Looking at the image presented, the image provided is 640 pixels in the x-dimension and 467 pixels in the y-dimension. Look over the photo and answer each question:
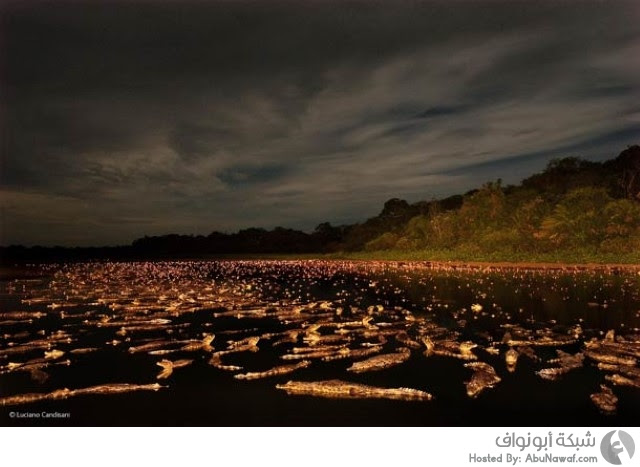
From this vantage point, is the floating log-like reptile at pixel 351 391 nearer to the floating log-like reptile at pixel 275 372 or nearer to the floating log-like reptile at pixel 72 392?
the floating log-like reptile at pixel 275 372

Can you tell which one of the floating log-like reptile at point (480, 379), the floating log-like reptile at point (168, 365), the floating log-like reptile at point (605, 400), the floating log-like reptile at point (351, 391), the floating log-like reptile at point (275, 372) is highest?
the floating log-like reptile at point (168, 365)

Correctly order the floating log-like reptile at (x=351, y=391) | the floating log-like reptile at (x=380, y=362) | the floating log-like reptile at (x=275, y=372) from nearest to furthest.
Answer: the floating log-like reptile at (x=351, y=391) < the floating log-like reptile at (x=275, y=372) < the floating log-like reptile at (x=380, y=362)

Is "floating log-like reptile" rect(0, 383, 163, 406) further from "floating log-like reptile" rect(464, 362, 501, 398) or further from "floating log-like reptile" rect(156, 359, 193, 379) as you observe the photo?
"floating log-like reptile" rect(464, 362, 501, 398)

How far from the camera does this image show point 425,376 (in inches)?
380

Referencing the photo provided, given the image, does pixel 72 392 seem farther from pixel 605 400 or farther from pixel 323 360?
pixel 605 400

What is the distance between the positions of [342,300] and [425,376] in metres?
11.5

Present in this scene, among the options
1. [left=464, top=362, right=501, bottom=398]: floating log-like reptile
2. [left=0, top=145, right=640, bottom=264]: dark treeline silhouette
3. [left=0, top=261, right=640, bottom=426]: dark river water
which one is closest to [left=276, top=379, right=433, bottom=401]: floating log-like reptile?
[left=0, top=261, right=640, bottom=426]: dark river water

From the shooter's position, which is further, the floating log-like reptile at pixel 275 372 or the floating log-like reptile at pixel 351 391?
the floating log-like reptile at pixel 275 372

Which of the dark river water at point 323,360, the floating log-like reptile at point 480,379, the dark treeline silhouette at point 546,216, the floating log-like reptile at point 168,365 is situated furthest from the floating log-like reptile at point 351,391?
the dark treeline silhouette at point 546,216

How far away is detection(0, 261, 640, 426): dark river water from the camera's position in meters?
8.06

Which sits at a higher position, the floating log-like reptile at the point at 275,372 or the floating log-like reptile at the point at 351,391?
the floating log-like reptile at the point at 275,372

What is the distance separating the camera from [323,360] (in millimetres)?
10703

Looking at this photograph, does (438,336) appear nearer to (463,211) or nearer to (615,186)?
(615,186)

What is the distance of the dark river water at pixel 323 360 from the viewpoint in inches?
317
